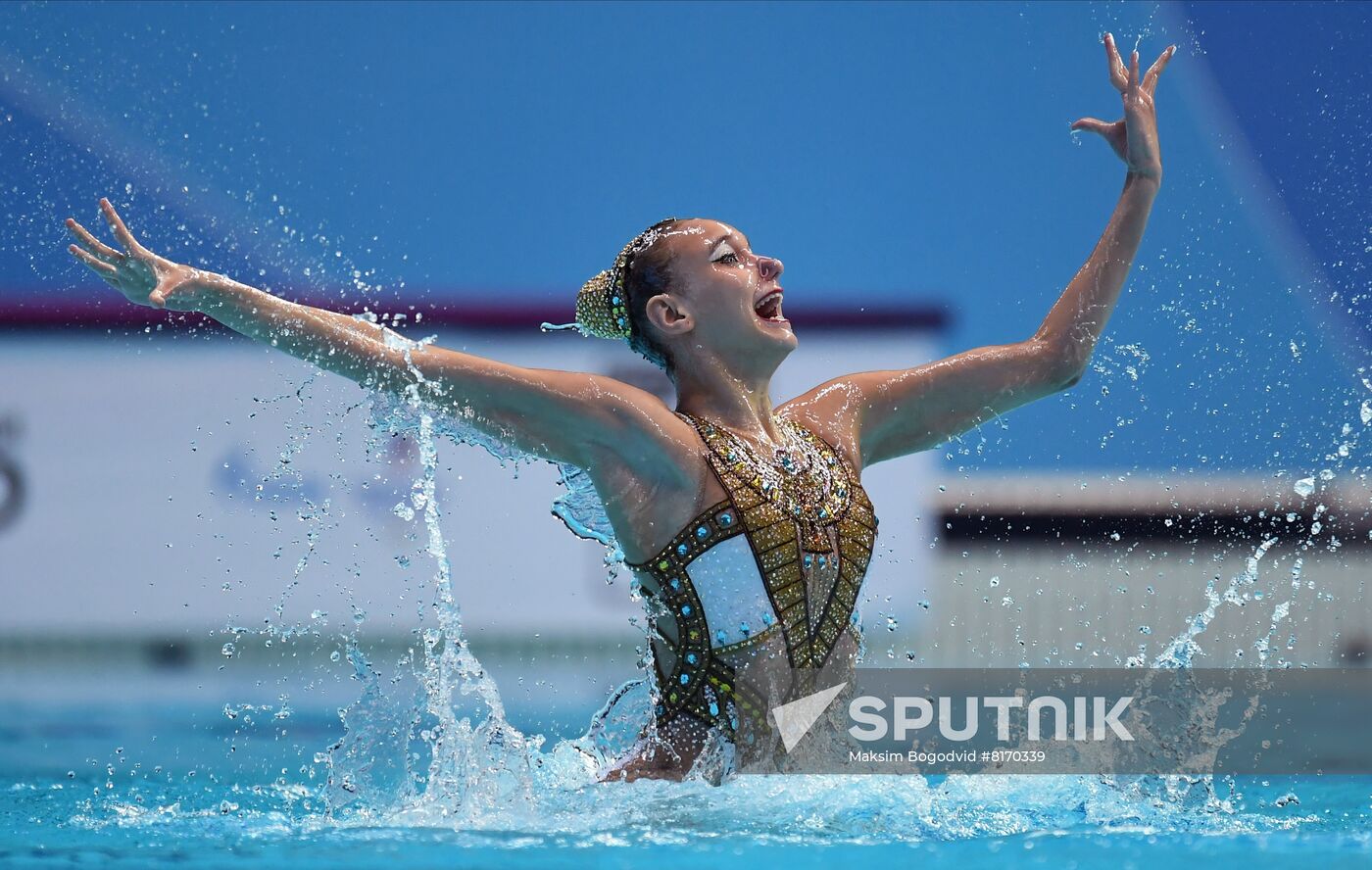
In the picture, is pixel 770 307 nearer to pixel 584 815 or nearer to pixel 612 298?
pixel 612 298

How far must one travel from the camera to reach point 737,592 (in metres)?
2.19

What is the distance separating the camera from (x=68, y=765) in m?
3.85

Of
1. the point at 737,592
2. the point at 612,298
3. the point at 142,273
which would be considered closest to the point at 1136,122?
the point at 612,298

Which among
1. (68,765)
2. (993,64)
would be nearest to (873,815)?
(68,765)

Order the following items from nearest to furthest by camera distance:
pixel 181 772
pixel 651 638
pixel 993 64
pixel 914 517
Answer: pixel 651 638 < pixel 181 772 < pixel 914 517 < pixel 993 64

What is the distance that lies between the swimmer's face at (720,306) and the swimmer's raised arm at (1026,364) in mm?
Answer: 225

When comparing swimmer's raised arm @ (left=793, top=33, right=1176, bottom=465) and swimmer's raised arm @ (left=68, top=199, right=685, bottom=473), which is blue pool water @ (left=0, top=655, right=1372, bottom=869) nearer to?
swimmer's raised arm @ (left=68, top=199, right=685, bottom=473)

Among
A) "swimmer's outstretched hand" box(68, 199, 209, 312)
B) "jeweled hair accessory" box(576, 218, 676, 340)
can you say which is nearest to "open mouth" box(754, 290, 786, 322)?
"jeweled hair accessory" box(576, 218, 676, 340)

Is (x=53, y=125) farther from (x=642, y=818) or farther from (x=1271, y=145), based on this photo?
(x=1271, y=145)

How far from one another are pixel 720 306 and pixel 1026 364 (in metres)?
0.60

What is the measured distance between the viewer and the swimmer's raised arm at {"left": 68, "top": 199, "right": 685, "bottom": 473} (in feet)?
6.75

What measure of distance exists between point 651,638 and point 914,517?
2.80 m

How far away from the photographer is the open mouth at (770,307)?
7.64ft

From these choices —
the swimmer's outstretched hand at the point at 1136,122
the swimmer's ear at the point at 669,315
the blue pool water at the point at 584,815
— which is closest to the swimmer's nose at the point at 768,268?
the swimmer's ear at the point at 669,315
